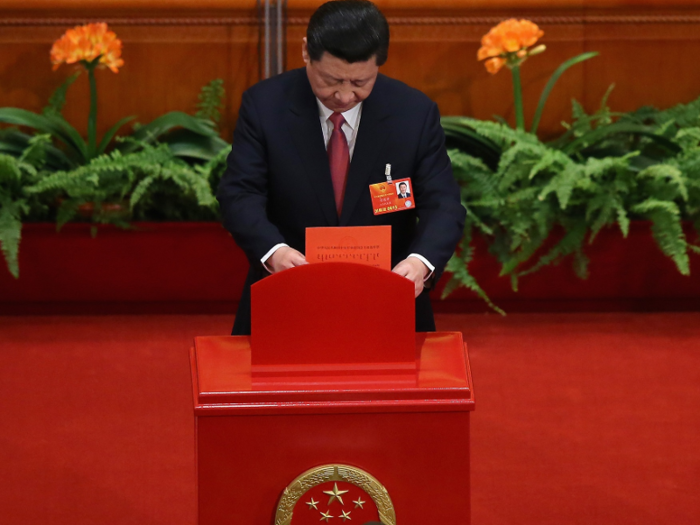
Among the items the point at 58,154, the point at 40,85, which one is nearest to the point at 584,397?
the point at 58,154

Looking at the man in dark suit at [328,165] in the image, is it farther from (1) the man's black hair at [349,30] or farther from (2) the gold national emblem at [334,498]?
(2) the gold national emblem at [334,498]

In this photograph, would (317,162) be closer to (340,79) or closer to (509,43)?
(340,79)

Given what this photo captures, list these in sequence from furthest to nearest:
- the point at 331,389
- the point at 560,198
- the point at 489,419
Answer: the point at 560,198 < the point at 489,419 < the point at 331,389

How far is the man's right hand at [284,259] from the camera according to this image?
1.84m

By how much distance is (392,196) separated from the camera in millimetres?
2012

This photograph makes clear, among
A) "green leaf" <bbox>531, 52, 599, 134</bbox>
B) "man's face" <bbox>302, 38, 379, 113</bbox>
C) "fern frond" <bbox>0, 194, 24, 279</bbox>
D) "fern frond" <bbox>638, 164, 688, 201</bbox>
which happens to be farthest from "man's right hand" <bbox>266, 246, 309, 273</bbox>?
"green leaf" <bbox>531, 52, 599, 134</bbox>

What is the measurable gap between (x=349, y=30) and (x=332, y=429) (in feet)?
2.36

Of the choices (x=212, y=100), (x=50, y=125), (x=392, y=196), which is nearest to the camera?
(x=392, y=196)

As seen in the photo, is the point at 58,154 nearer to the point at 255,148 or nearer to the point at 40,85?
the point at 40,85

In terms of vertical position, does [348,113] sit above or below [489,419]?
above

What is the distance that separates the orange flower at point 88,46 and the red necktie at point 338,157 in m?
2.30

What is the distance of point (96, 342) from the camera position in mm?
3875

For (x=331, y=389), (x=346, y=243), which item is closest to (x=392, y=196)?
(x=346, y=243)

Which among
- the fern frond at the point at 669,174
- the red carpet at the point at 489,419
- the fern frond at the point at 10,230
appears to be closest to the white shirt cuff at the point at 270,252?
the red carpet at the point at 489,419
